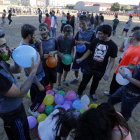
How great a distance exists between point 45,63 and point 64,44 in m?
0.74

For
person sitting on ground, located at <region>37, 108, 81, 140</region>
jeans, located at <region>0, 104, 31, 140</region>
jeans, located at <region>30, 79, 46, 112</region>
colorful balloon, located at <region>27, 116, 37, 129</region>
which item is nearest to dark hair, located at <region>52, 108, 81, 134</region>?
person sitting on ground, located at <region>37, 108, 81, 140</region>

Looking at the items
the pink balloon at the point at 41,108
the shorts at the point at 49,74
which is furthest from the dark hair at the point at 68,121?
the shorts at the point at 49,74

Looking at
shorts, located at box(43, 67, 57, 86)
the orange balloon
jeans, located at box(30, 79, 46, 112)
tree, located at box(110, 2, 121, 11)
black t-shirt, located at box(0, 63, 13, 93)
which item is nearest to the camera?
black t-shirt, located at box(0, 63, 13, 93)

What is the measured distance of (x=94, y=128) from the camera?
0.94m

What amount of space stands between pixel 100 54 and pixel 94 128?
5.82ft

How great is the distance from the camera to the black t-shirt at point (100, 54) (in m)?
2.33

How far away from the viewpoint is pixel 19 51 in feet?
4.55

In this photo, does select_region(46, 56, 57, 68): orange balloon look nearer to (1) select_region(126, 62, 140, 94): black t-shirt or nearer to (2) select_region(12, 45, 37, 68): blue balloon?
(2) select_region(12, 45, 37, 68): blue balloon

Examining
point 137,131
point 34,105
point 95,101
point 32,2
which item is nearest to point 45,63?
point 34,105

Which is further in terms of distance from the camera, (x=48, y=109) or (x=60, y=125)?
(x=48, y=109)

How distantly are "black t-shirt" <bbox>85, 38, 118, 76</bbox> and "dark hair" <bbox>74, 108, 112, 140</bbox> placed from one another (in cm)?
165

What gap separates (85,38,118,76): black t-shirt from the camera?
7.65 feet

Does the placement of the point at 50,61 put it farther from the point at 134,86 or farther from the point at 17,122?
the point at 134,86

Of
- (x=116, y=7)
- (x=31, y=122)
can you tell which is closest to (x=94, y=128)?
(x=31, y=122)
